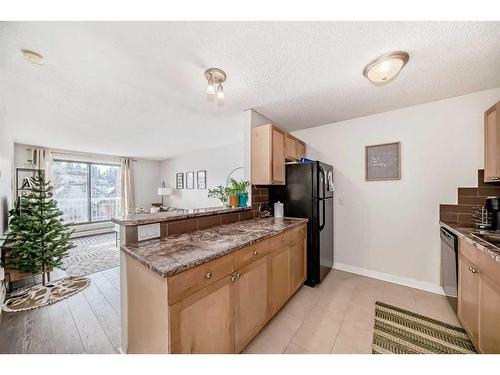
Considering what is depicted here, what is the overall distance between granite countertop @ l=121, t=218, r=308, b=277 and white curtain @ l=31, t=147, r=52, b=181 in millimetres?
5151

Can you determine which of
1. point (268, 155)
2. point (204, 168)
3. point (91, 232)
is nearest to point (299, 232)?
point (268, 155)

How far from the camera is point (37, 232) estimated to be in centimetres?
248

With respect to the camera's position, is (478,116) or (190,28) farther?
(478,116)

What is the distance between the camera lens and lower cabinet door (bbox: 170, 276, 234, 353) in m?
0.95

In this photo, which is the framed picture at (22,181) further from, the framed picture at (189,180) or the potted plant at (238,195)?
the potted plant at (238,195)

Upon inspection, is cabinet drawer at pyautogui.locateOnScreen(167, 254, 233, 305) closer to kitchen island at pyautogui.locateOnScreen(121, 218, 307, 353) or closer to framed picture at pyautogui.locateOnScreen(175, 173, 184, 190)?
kitchen island at pyautogui.locateOnScreen(121, 218, 307, 353)

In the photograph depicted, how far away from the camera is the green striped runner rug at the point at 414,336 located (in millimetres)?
1418

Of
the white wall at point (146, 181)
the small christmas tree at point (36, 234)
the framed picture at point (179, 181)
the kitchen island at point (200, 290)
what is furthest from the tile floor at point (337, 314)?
the white wall at point (146, 181)

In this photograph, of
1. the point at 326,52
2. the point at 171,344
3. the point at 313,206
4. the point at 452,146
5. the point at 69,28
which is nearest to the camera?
the point at 171,344

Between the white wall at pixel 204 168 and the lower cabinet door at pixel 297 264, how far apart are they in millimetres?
2141

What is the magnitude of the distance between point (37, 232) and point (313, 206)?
11.9 ft

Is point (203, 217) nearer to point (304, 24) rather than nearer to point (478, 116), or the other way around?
point (304, 24)

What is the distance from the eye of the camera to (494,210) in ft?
5.62
